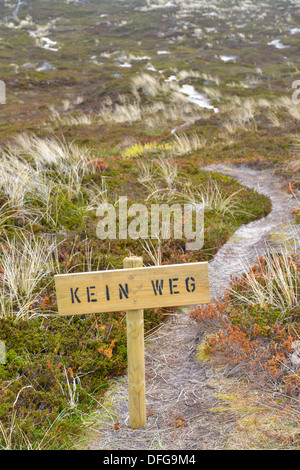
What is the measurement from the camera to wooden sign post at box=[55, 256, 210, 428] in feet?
9.36

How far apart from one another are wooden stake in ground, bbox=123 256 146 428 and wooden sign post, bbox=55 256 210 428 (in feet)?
0.34

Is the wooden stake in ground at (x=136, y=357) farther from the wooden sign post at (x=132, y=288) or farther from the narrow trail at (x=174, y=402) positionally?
the narrow trail at (x=174, y=402)

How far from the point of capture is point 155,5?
70.8 m

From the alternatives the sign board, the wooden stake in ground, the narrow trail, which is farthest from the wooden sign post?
the narrow trail

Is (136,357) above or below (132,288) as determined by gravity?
below

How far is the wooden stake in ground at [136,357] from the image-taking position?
3000mm

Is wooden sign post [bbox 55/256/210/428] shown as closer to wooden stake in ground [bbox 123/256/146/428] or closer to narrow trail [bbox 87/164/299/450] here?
wooden stake in ground [bbox 123/256/146/428]

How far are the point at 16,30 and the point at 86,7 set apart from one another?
2197cm

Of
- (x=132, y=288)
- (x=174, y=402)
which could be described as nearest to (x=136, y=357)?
(x=132, y=288)

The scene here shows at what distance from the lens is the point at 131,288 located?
9.45 ft

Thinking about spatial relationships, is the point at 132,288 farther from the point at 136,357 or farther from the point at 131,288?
the point at 136,357

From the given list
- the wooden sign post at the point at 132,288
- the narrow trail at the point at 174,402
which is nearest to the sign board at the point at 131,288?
the wooden sign post at the point at 132,288

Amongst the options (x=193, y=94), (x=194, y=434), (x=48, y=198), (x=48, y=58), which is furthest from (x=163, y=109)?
(x=48, y=58)

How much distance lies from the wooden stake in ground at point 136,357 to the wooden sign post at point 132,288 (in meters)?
0.11
